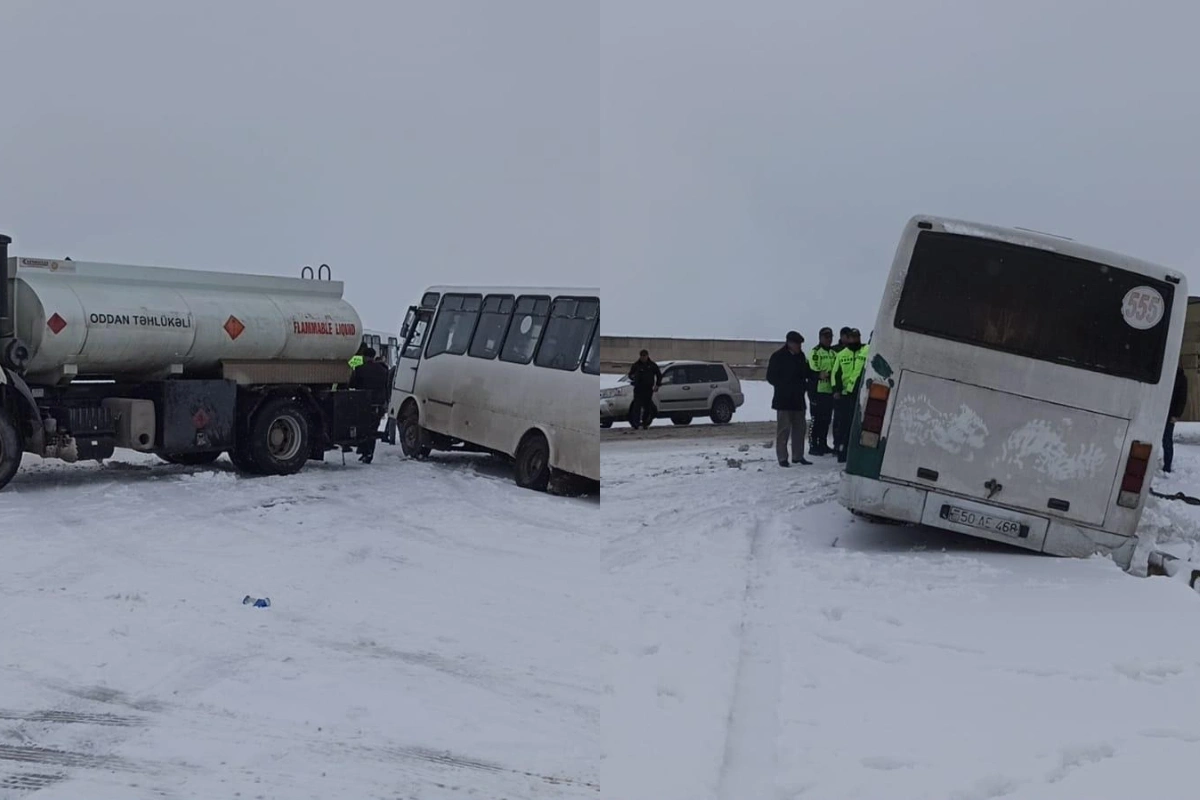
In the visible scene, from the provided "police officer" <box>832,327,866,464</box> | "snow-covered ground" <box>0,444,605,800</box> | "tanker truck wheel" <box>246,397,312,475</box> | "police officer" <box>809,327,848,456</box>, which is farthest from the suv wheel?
"snow-covered ground" <box>0,444,605,800</box>

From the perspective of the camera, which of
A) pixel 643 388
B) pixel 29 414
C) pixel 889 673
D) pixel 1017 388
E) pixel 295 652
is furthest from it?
pixel 643 388

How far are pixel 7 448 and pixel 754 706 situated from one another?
11078 mm

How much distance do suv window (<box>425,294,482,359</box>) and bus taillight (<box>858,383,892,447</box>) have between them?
8.40m

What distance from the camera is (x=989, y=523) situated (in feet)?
32.6

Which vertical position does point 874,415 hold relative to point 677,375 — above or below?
above

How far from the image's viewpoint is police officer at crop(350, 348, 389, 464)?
1816 cm

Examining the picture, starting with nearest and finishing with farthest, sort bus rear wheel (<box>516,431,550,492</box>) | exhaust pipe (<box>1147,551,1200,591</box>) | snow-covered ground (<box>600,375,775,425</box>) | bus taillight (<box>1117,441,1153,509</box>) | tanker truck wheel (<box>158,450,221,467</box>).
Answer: bus taillight (<box>1117,441,1153,509</box>) < exhaust pipe (<box>1147,551,1200,591</box>) < bus rear wheel (<box>516,431,550,492</box>) < tanker truck wheel (<box>158,450,221,467</box>) < snow-covered ground (<box>600,375,775,425</box>)

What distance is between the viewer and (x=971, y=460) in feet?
32.7

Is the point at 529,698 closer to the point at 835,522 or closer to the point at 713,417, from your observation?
the point at 835,522

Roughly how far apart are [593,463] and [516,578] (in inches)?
193

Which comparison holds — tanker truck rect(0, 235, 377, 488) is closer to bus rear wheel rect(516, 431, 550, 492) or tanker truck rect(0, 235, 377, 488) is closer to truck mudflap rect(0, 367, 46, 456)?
truck mudflap rect(0, 367, 46, 456)

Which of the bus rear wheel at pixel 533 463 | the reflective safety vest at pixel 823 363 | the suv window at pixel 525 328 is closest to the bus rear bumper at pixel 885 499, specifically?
the bus rear wheel at pixel 533 463

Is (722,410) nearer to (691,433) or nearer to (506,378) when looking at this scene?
(691,433)

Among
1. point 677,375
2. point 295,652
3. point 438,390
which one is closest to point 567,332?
point 438,390
